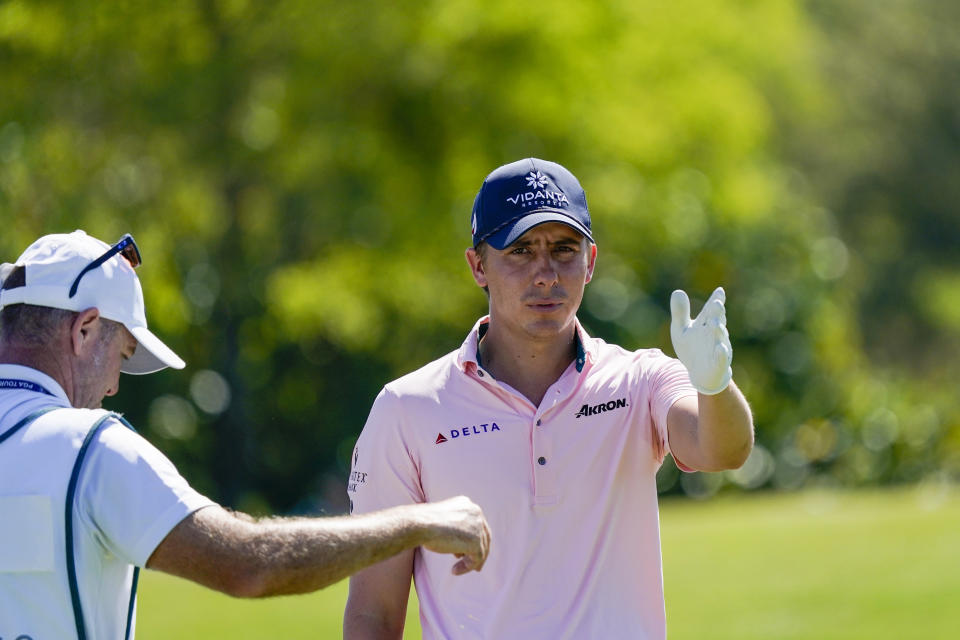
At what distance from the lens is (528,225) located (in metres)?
3.90

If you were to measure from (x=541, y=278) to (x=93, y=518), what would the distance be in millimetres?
1436

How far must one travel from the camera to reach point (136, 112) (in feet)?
58.5

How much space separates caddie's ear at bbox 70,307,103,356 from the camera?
10.7 feet

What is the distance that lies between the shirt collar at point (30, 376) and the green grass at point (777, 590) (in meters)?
8.08

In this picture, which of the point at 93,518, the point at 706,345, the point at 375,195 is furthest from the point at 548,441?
the point at 375,195

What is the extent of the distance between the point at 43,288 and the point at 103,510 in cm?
56

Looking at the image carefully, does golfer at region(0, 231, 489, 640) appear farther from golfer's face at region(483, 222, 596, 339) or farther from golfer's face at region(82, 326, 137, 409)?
golfer's face at region(483, 222, 596, 339)

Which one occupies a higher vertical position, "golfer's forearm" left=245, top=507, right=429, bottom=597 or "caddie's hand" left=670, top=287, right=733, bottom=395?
"caddie's hand" left=670, top=287, right=733, bottom=395

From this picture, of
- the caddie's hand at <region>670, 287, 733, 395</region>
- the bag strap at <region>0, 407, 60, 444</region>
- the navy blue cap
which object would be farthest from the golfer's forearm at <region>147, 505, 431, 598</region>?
the navy blue cap

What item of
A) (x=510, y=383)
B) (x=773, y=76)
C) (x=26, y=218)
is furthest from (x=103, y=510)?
(x=773, y=76)

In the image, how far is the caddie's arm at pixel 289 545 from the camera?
304cm

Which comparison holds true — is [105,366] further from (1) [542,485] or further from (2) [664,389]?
(2) [664,389]

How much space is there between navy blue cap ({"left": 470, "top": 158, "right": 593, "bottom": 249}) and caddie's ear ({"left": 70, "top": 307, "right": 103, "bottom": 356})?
116 cm

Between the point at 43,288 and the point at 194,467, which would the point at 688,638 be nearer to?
the point at 43,288
